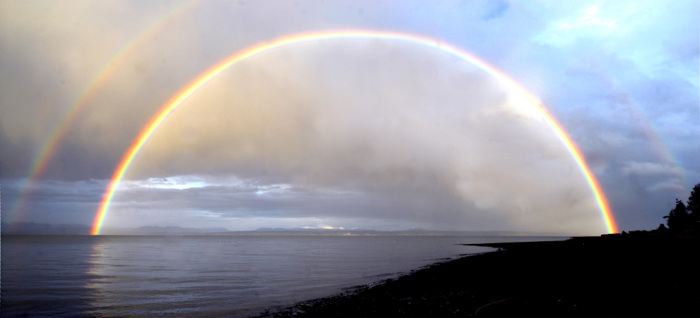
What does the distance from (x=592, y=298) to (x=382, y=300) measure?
11197 millimetres

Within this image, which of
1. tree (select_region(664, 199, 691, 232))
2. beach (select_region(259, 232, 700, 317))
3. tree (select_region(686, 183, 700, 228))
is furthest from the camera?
tree (select_region(664, 199, 691, 232))

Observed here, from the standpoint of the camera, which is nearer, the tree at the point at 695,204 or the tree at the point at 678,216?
the tree at the point at 695,204

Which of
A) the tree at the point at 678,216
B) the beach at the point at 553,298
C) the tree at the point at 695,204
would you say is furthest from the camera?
the tree at the point at 678,216

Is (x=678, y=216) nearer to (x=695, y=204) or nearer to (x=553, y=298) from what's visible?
(x=695, y=204)

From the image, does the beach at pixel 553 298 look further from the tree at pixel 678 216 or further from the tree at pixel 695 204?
the tree at pixel 678 216

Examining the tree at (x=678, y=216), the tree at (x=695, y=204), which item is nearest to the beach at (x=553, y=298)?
the tree at (x=695, y=204)

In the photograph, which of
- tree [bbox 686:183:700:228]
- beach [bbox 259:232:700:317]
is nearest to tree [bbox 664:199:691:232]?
tree [bbox 686:183:700:228]

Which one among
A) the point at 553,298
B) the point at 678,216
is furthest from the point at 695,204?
the point at 553,298

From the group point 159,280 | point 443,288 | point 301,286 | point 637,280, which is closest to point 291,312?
point 443,288

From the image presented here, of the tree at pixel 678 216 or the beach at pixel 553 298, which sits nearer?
the beach at pixel 553 298

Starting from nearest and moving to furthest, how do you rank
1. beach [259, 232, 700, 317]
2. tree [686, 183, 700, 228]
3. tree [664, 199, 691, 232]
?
beach [259, 232, 700, 317] < tree [686, 183, 700, 228] < tree [664, 199, 691, 232]

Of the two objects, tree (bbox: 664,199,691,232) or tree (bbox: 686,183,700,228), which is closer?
tree (bbox: 686,183,700,228)

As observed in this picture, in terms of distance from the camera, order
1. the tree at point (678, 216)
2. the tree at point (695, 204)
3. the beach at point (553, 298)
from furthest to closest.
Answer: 1. the tree at point (678, 216)
2. the tree at point (695, 204)
3. the beach at point (553, 298)

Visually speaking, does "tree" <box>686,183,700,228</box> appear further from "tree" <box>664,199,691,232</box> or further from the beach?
the beach
